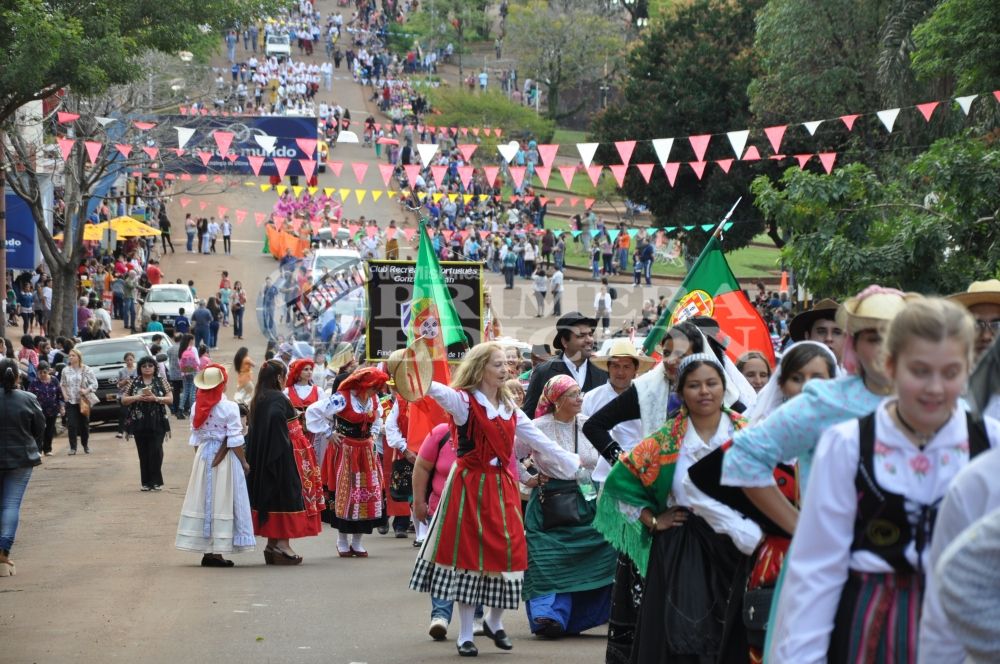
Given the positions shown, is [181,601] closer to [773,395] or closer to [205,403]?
[205,403]

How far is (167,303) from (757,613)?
35676 mm

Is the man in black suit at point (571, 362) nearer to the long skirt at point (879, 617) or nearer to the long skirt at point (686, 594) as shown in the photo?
the long skirt at point (686, 594)

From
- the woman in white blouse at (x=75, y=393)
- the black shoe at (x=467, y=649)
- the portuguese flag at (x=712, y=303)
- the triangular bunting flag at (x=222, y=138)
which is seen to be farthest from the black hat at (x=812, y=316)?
the triangular bunting flag at (x=222, y=138)

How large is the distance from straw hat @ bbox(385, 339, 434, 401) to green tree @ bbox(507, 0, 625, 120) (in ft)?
224

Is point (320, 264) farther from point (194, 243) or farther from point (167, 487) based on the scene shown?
point (167, 487)

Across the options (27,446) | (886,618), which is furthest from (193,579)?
(886,618)

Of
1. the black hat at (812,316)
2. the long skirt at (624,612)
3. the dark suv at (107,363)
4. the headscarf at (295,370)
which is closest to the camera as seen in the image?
the black hat at (812,316)

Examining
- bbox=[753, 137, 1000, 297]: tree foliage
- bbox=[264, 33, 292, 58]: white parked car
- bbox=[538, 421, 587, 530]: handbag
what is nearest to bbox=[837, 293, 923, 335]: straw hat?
bbox=[538, 421, 587, 530]: handbag

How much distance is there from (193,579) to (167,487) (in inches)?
305

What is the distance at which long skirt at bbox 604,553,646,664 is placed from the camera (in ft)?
25.6

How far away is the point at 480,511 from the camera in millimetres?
9070

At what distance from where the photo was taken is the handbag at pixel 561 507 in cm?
973

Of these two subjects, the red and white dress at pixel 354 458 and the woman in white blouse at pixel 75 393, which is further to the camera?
the woman in white blouse at pixel 75 393

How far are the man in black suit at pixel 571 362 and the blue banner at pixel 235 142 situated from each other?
21.8 meters
